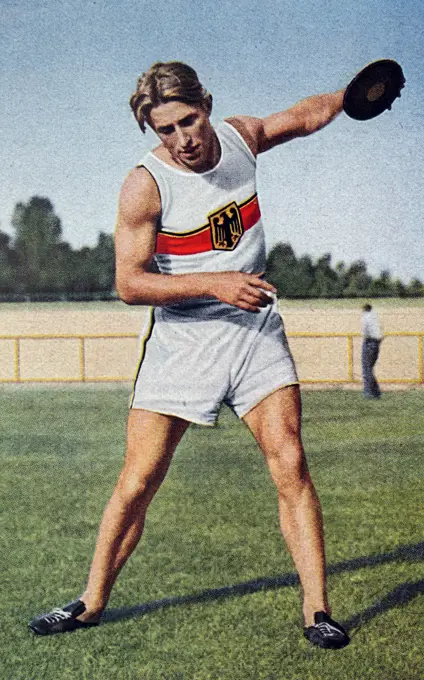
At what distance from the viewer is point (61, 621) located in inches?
120

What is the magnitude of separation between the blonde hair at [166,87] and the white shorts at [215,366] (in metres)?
0.59

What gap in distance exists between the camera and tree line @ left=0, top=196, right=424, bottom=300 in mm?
4152

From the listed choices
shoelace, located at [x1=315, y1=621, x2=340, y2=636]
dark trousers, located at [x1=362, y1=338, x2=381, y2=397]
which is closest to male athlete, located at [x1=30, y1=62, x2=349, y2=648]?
shoelace, located at [x1=315, y1=621, x2=340, y2=636]

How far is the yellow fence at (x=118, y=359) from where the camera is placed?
44.9 feet

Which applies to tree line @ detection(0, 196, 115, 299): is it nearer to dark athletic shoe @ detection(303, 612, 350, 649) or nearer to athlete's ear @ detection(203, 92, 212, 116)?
athlete's ear @ detection(203, 92, 212, 116)

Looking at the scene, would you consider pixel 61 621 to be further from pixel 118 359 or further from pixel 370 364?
pixel 118 359

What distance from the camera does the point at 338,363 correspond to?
17.0 meters

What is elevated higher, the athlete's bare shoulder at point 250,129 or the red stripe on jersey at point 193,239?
the athlete's bare shoulder at point 250,129

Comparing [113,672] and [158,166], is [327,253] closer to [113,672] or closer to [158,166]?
[158,166]

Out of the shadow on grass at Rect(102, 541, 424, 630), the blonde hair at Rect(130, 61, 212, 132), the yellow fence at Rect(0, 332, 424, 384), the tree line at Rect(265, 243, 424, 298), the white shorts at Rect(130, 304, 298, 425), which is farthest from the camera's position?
the yellow fence at Rect(0, 332, 424, 384)

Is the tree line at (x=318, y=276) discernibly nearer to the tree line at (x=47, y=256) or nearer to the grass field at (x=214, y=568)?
A: the tree line at (x=47, y=256)

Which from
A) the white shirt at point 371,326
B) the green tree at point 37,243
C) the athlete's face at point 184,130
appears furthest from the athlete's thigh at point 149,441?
the white shirt at point 371,326

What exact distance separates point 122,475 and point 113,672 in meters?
0.56

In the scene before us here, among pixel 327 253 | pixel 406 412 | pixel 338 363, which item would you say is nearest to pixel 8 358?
pixel 338 363
